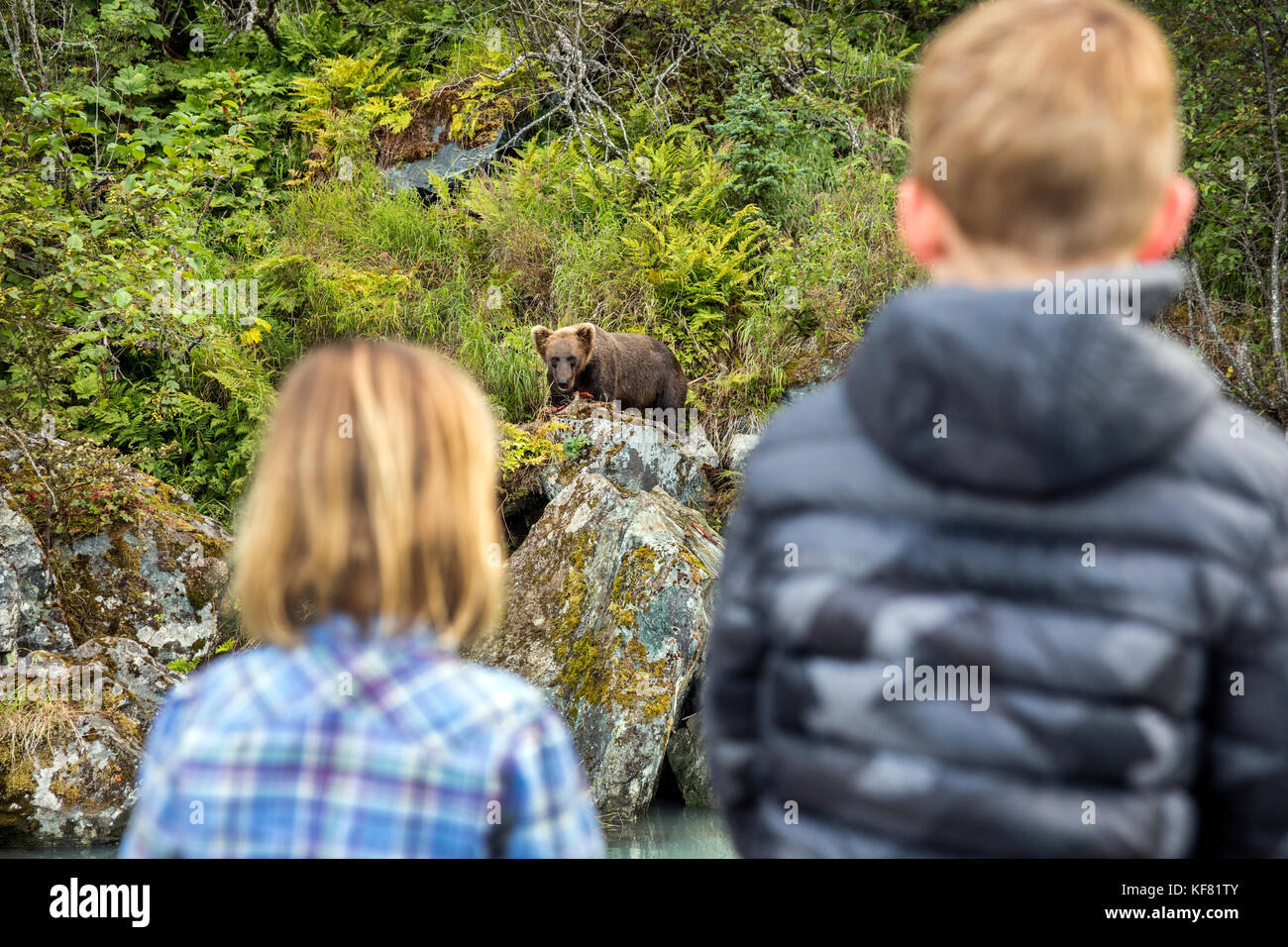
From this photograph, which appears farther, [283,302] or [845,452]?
[283,302]

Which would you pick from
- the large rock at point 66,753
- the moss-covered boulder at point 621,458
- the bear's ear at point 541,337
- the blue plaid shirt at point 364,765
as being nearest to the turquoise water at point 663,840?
the large rock at point 66,753

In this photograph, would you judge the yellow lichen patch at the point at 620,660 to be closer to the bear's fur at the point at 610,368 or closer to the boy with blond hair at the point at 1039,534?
the bear's fur at the point at 610,368

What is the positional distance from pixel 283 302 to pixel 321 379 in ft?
35.9

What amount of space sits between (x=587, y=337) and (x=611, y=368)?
46cm

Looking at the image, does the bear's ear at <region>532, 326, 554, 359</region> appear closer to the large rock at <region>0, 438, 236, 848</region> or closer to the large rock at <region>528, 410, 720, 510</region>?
the large rock at <region>528, 410, 720, 510</region>

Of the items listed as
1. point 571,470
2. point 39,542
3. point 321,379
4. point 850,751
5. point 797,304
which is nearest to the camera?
point 850,751

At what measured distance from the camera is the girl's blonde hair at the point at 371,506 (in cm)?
143

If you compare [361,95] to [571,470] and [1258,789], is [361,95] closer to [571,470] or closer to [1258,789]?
[571,470]

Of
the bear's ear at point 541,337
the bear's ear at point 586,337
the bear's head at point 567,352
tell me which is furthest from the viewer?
the bear's ear at point 541,337

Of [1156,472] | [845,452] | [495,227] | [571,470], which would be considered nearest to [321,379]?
[845,452]

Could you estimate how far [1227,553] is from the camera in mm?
1263

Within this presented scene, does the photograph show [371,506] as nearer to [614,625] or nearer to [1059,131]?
[1059,131]

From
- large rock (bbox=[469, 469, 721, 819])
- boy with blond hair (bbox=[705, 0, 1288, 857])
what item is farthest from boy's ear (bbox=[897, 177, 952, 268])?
large rock (bbox=[469, 469, 721, 819])

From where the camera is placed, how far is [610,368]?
11078mm
